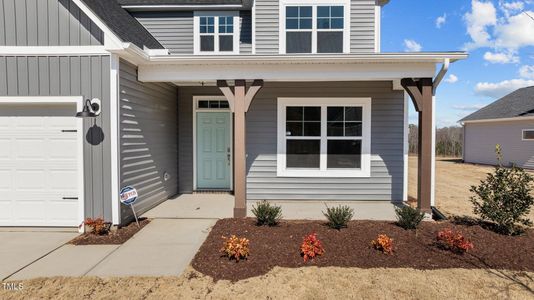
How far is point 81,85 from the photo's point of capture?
507 centimetres

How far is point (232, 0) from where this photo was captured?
838 centimetres

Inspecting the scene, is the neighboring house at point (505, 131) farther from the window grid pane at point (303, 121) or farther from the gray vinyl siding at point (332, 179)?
the window grid pane at point (303, 121)

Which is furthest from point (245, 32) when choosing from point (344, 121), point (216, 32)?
point (344, 121)

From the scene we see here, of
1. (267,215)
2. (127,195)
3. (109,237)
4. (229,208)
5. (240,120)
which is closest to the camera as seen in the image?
(109,237)

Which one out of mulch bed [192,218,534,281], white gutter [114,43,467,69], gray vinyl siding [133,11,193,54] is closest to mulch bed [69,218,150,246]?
mulch bed [192,218,534,281]

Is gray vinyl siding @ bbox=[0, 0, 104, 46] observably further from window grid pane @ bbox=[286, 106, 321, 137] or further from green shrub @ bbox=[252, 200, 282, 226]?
window grid pane @ bbox=[286, 106, 321, 137]

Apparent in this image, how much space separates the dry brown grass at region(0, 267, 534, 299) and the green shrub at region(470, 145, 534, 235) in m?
1.50

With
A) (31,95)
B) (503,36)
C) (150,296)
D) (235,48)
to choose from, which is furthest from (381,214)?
(31,95)

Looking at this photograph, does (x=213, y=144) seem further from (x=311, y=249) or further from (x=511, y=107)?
(x=511, y=107)

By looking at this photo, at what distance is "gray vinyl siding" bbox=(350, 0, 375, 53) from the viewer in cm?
770

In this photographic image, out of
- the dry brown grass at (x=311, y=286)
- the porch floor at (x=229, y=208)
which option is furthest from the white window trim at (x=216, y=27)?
the dry brown grass at (x=311, y=286)

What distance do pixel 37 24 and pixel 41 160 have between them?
2.18 metres

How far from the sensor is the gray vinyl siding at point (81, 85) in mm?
5027

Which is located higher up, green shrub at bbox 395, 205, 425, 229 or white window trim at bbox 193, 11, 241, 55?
white window trim at bbox 193, 11, 241, 55
